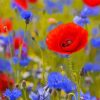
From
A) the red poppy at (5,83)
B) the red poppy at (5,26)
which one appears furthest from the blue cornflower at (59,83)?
the red poppy at (5,83)

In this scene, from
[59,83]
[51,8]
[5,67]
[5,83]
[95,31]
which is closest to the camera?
[59,83]

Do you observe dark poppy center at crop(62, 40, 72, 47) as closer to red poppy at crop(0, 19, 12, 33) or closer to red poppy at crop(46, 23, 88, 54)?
red poppy at crop(46, 23, 88, 54)

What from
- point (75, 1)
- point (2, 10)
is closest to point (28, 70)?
point (2, 10)

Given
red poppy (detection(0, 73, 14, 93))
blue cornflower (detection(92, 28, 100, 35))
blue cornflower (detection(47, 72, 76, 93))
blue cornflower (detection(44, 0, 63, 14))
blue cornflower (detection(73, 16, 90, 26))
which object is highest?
blue cornflower (detection(44, 0, 63, 14))

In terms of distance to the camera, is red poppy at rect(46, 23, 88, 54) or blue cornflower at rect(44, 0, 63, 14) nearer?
red poppy at rect(46, 23, 88, 54)

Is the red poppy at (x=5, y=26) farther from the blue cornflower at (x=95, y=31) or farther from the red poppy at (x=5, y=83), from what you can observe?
the blue cornflower at (x=95, y=31)

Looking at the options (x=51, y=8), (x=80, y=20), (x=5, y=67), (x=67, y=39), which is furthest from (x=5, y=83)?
(x=51, y=8)

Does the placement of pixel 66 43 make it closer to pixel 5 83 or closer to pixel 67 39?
pixel 67 39

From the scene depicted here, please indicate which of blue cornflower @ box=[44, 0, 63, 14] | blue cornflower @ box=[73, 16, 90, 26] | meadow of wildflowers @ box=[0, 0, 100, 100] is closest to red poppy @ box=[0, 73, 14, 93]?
meadow of wildflowers @ box=[0, 0, 100, 100]

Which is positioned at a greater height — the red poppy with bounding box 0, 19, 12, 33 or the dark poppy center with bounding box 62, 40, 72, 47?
the red poppy with bounding box 0, 19, 12, 33
